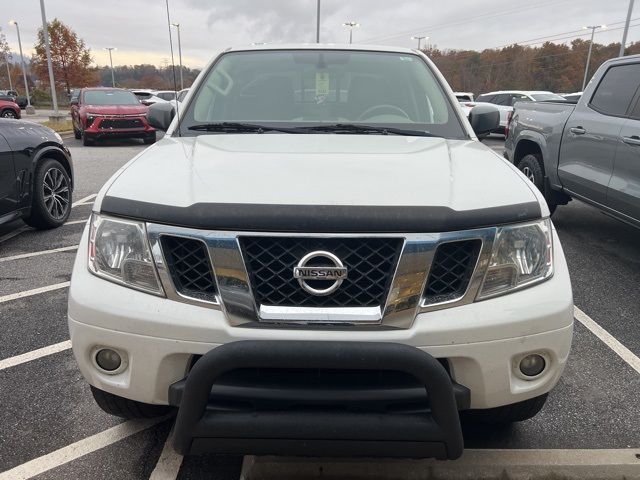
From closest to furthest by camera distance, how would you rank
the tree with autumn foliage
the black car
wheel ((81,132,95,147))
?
1. the black car
2. wheel ((81,132,95,147))
3. the tree with autumn foliage

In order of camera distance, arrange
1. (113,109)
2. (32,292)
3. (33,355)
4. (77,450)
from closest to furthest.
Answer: (77,450) < (33,355) < (32,292) < (113,109)

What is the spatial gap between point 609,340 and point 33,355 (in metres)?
3.58

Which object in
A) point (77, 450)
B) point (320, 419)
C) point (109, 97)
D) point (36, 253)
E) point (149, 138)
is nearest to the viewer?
point (320, 419)

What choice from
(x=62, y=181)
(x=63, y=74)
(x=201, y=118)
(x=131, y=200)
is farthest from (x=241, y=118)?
(x=63, y=74)

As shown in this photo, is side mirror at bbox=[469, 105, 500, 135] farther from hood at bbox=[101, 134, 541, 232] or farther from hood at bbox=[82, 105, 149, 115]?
hood at bbox=[82, 105, 149, 115]

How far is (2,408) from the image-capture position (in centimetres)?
267

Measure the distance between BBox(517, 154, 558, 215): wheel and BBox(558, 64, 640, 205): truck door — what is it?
44 cm

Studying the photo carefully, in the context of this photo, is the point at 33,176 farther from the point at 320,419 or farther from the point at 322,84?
the point at 320,419

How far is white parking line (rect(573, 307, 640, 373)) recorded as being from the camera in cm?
323

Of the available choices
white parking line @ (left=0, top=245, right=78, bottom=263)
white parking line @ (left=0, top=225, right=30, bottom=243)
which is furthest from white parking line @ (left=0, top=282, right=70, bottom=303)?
white parking line @ (left=0, top=225, right=30, bottom=243)

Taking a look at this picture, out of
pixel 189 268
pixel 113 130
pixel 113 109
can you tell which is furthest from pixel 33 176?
pixel 113 109

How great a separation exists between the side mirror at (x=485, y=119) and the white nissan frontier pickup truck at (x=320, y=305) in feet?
4.61

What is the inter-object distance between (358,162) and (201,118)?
1258 millimetres

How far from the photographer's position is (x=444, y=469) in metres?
2.20
